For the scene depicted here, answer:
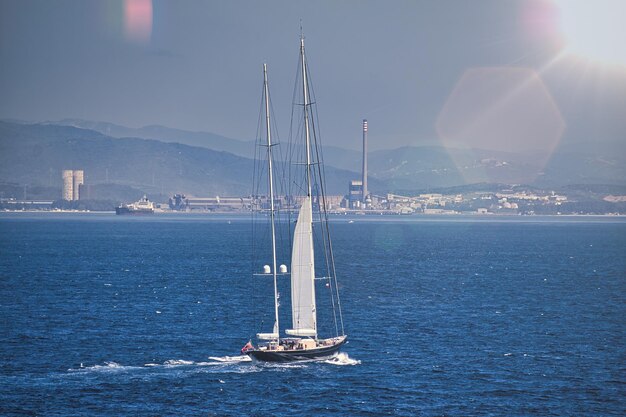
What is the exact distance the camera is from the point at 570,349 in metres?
83.2

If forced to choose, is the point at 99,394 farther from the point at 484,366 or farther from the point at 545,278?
the point at 545,278

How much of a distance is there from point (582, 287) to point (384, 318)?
4593 cm

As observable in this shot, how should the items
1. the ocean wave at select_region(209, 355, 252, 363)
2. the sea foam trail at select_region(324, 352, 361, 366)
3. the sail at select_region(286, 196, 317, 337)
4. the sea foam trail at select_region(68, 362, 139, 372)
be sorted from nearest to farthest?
the sea foam trail at select_region(68, 362, 139, 372)
the sail at select_region(286, 196, 317, 337)
the sea foam trail at select_region(324, 352, 361, 366)
the ocean wave at select_region(209, 355, 252, 363)

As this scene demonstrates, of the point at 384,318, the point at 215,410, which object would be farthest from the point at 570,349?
the point at 215,410

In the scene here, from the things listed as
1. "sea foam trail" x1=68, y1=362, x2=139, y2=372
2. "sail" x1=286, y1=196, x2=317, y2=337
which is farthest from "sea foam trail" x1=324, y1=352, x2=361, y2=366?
"sea foam trail" x1=68, y1=362, x2=139, y2=372

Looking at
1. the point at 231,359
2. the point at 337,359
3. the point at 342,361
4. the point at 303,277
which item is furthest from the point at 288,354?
the point at 303,277

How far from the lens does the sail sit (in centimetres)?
7444

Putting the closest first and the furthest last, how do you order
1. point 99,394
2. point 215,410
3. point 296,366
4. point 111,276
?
point 215,410, point 99,394, point 296,366, point 111,276

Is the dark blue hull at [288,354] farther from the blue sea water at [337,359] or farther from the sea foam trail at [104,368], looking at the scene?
the sea foam trail at [104,368]

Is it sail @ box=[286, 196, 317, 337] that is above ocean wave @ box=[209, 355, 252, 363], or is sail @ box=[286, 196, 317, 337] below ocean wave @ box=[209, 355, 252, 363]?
above

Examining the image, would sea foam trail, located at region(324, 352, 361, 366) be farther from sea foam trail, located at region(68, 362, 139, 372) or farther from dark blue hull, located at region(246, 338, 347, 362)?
sea foam trail, located at region(68, 362, 139, 372)

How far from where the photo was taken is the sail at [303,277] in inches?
2931

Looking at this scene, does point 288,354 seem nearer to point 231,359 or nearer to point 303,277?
point 231,359

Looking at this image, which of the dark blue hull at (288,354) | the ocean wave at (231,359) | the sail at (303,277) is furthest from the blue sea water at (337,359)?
the sail at (303,277)
